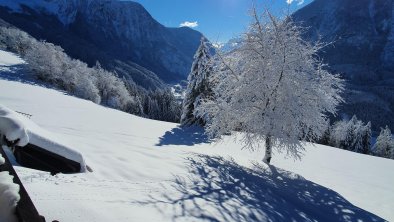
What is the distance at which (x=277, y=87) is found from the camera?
13422 millimetres

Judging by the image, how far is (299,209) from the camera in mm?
8859

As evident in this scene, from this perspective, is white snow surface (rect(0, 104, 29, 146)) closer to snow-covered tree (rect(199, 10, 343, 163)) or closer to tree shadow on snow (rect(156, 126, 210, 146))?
snow-covered tree (rect(199, 10, 343, 163))

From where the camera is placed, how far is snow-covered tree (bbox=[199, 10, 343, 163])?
43.0 ft

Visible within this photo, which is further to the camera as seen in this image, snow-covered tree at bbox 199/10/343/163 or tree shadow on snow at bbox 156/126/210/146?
tree shadow on snow at bbox 156/126/210/146

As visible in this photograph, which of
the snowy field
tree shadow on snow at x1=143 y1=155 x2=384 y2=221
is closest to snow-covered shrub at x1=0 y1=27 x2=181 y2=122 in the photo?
the snowy field

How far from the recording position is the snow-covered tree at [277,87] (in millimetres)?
13117

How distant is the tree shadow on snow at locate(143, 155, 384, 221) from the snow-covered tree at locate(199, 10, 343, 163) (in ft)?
6.43

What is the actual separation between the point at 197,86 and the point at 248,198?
947 inches

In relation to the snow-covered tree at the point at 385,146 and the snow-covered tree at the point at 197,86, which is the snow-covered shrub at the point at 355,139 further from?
the snow-covered tree at the point at 197,86

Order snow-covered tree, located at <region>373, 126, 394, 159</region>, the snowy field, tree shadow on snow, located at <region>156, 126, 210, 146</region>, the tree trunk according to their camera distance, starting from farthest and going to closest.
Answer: snow-covered tree, located at <region>373, 126, 394, 159</region>
tree shadow on snow, located at <region>156, 126, 210, 146</region>
the tree trunk
the snowy field

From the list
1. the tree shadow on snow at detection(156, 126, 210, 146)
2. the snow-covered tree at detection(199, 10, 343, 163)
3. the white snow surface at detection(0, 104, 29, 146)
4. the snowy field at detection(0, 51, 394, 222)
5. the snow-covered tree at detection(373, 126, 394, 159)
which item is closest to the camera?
the white snow surface at detection(0, 104, 29, 146)

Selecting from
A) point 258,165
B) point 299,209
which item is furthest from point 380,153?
point 299,209

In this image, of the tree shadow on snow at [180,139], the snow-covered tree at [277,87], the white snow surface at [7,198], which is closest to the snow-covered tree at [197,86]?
the tree shadow on snow at [180,139]

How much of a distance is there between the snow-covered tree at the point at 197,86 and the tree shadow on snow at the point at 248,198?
18.3m
